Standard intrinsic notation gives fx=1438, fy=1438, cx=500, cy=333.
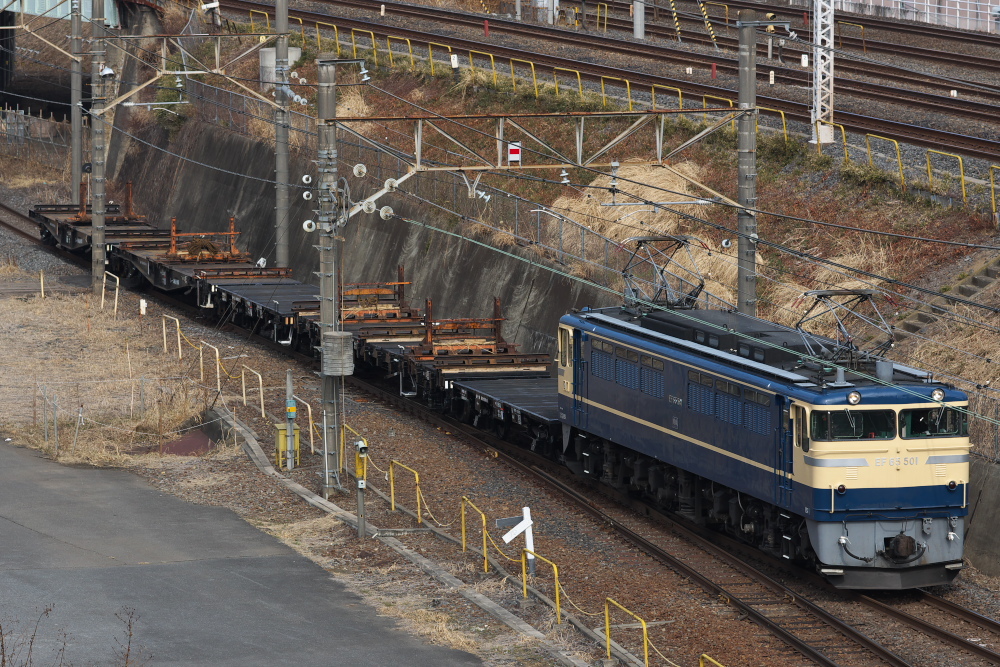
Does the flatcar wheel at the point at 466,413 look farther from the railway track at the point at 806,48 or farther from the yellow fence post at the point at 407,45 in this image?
the yellow fence post at the point at 407,45

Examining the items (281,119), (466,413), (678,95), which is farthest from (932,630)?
(678,95)

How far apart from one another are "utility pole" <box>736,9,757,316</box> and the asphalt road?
350 inches

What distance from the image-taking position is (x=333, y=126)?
2291cm

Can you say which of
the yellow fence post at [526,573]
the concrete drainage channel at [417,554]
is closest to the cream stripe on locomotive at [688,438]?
the yellow fence post at [526,573]

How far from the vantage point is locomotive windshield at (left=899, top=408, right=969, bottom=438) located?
1894 centimetres

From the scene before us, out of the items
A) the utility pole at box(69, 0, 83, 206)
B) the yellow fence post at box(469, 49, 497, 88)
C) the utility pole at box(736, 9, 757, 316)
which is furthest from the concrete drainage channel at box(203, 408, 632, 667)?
the utility pole at box(69, 0, 83, 206)

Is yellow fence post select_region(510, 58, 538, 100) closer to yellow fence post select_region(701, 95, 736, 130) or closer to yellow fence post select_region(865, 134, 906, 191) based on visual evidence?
yellow fence post select_region(701, 95, 736, 130)

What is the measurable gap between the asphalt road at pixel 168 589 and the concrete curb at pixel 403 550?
3.79 feet

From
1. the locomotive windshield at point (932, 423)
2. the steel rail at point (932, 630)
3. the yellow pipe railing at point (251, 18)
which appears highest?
the yellow pipe railing at point (251, 18)

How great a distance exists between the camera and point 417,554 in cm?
2034

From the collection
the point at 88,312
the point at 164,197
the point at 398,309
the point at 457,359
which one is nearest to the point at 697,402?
the point at 457,359

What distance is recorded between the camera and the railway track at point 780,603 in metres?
17.1

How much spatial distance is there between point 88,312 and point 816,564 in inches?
1032

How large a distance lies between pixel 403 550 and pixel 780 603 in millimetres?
5320
